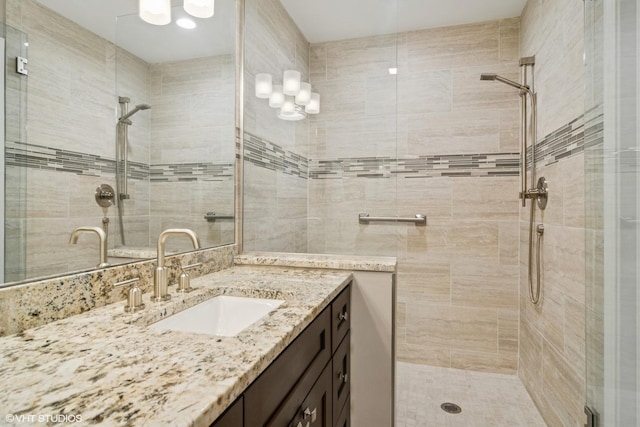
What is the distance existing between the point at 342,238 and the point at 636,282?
1.17m

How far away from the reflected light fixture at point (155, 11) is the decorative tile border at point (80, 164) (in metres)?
0.51

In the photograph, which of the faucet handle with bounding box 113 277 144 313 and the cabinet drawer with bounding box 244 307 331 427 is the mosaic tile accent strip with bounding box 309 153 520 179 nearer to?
the cabinet drawer with bounding box 244 307 331 427

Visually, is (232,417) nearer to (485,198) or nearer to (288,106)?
(288,106)

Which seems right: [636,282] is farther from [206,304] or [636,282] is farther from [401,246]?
[401,246]

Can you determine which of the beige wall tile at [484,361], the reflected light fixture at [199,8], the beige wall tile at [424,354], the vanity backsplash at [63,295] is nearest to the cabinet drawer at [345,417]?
the vanity backsplash at [63,295]

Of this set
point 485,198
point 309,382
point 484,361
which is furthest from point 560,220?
point 309,382

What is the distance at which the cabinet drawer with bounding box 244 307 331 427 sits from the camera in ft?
2.21

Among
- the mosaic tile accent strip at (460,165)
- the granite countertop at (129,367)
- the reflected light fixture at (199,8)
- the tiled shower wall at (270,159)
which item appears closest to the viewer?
the granite countertop at (129,367)

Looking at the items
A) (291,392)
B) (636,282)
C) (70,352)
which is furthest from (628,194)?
(70,352)

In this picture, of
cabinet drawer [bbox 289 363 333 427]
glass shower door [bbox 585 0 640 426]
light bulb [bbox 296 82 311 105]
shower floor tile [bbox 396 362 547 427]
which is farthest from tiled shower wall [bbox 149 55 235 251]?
shower floor tile [bbox 396 362 547 427]

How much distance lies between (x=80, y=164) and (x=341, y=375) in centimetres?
116

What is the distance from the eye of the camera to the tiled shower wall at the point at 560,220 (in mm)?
1494

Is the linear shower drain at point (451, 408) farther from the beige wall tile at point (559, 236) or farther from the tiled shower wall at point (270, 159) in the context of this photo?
the tiled shower wall at point (270, 159)

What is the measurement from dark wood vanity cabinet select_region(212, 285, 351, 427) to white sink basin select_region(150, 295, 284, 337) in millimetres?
196
